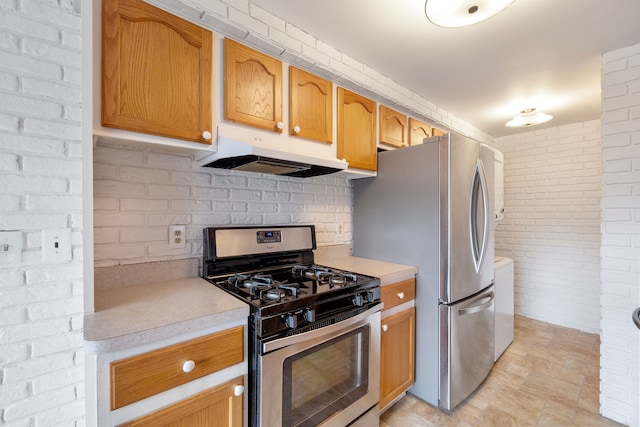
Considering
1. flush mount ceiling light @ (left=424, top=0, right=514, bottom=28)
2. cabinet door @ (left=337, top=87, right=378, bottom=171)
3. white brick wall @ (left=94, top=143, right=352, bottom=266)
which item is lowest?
white brick wall @ (left=94, top=143, right=352, bottom=266)

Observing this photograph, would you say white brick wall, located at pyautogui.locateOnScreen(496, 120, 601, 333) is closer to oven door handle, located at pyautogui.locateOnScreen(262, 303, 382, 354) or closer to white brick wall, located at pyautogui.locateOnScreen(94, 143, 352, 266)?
oven door handle, located at pyautogui.locateOnScreen(262, 303, 382, 354)

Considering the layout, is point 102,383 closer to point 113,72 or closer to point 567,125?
point 113,72

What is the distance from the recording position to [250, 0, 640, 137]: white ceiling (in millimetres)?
1530

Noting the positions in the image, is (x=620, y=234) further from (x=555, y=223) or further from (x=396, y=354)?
(x=555, y=223)

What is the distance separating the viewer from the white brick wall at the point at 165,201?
1.31 metres

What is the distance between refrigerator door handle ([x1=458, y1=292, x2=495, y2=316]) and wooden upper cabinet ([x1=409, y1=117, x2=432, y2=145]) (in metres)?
1.40

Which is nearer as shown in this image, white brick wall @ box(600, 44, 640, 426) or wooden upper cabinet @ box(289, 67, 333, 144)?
wooden upper cabinet @ box(289, 67, 333, 144)

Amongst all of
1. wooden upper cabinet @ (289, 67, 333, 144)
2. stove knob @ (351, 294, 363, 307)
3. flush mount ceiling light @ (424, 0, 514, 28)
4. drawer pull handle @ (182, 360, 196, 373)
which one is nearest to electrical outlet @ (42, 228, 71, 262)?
drawer pull handle @ (182, 360, 196, 373)

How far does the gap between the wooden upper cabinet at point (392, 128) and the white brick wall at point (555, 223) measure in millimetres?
2248

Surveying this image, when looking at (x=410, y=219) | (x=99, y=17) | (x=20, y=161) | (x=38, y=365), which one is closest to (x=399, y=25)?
(x=410, y=219)

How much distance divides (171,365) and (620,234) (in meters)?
2.60

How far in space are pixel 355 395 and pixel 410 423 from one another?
578 millimetres

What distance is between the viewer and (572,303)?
3301mm

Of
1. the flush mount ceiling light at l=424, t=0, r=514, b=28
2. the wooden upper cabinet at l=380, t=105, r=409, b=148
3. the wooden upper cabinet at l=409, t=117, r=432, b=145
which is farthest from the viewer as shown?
the wooden upper cabinet at l=409, t=117, r=432, b=145
